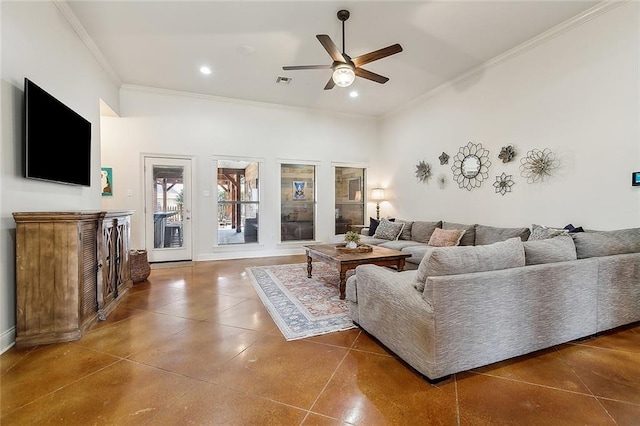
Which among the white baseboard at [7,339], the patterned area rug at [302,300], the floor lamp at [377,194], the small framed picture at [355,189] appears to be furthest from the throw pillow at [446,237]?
the white baseboard at [7,339]

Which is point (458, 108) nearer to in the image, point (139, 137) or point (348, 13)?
point (348, 13)

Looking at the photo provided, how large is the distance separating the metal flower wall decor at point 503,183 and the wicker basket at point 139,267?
5.48 meters

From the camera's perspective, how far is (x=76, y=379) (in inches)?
74.6

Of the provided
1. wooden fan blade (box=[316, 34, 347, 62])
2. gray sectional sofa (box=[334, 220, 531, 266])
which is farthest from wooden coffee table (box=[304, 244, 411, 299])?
wooden fan blade (box=[316, 34, 347, 62])

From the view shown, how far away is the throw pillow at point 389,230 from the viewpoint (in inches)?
223

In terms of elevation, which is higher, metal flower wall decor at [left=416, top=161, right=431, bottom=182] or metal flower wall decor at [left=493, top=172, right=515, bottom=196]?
metal flower wall decor at [left=416, top=161, right=431, bottom=182]

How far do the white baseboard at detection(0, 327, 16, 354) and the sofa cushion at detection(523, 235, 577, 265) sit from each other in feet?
13.4

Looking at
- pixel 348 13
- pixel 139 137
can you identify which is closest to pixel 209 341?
pixel 348 13

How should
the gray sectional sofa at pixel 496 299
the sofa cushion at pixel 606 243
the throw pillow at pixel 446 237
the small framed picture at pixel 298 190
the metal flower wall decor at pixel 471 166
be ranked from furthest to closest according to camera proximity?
1. the small framed picture at pixel 298 190
2. the metal flower wall decor at pixel 471 166
3. the throw pillow at pixel 446 237
4. the sofa cushion at pixel 606 243
5. the gray sectional sofa at pixel 496 299

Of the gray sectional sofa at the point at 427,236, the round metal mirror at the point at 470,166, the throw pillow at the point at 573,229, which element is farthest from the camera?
the round metal mirror at the point at 470,166

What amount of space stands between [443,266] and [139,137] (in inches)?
223

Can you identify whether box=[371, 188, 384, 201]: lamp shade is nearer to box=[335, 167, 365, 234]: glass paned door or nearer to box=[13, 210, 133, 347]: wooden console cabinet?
box=[335, 167, 365, 234]: glass paned door

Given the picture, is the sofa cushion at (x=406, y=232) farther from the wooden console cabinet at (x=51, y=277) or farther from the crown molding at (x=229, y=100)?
the wooden console cabinet at (x=51, y=277)

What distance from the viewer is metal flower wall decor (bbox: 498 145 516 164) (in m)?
4.22
